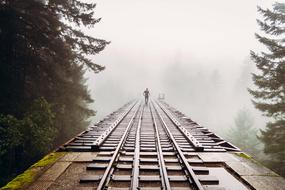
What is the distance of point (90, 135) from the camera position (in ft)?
32.8

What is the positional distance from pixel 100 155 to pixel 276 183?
5067mm

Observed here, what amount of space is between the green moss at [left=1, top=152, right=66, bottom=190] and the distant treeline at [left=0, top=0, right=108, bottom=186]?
4091 millimetres

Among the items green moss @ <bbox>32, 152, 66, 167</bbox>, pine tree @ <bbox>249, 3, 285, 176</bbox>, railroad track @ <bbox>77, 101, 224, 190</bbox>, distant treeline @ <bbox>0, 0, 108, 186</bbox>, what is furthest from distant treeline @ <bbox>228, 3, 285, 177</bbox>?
green moss @ <bbox>32, 152, 66, 167</bbox>

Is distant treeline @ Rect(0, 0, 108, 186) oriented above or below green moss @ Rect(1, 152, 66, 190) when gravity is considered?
above

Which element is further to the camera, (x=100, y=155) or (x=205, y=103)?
(x=205, y=103)

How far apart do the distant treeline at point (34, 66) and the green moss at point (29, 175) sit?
4091 mm

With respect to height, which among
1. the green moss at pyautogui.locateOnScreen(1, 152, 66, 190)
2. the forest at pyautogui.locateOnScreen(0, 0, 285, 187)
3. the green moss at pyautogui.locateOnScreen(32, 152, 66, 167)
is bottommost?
the green moss at pyautogui.locateOnScreen(1, 152, 66, 190)

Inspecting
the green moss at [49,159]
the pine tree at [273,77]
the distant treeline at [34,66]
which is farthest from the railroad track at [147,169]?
the pine tree at [273,77]

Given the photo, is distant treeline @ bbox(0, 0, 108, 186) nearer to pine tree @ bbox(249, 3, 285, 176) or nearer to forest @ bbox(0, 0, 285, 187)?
forest @ bbox(0, 0, 285, 187)

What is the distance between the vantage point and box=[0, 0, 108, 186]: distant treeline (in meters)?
10.5

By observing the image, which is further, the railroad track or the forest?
the forest

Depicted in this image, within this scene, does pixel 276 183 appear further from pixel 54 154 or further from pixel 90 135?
pixel 90 135

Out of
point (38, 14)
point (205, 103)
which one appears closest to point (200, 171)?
point (38, 14)

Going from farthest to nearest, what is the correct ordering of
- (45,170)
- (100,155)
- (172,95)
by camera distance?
1. (172,95)
2. (100,155)
3. (45,170)
